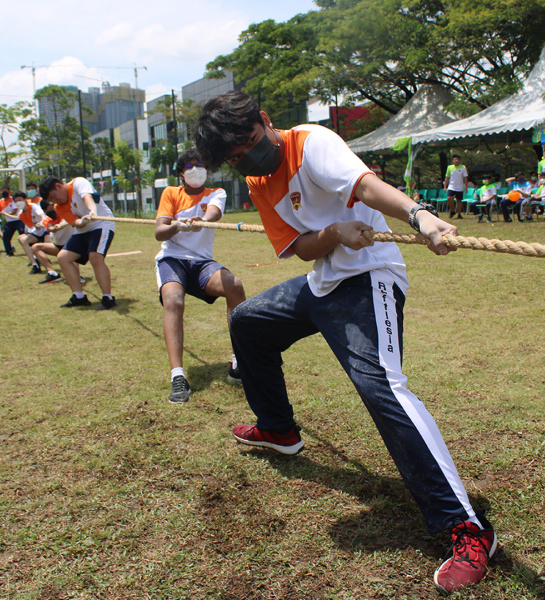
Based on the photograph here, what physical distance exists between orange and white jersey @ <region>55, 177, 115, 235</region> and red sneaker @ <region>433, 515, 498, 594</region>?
19.4 ft

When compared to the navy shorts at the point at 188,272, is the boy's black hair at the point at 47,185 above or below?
above

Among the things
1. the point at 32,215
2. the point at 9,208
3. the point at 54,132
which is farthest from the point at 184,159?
the point at 54,132

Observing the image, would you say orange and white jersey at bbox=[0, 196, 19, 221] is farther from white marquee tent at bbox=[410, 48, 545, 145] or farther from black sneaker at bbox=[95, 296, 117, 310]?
white marquee tent at bbox=[410, 48, 545, 145]

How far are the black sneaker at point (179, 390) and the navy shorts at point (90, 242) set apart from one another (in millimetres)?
3532

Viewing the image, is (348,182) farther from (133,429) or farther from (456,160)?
(456,160)

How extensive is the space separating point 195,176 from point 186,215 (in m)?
0.35

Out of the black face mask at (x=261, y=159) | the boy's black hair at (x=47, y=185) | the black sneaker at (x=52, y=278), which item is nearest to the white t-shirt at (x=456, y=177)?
the black sneaker at (x=52, y=278)

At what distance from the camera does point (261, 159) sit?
7.44 ft

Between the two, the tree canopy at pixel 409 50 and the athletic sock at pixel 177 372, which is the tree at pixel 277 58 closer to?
the tree canopy at pixel 409 50

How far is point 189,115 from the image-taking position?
36.7 m

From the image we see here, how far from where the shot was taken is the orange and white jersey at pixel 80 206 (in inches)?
264

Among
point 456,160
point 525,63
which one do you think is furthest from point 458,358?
point 525,63

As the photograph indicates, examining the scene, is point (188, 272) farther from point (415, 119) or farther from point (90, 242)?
point (415, 119)

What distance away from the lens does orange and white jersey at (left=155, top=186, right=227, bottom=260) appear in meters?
4.50
